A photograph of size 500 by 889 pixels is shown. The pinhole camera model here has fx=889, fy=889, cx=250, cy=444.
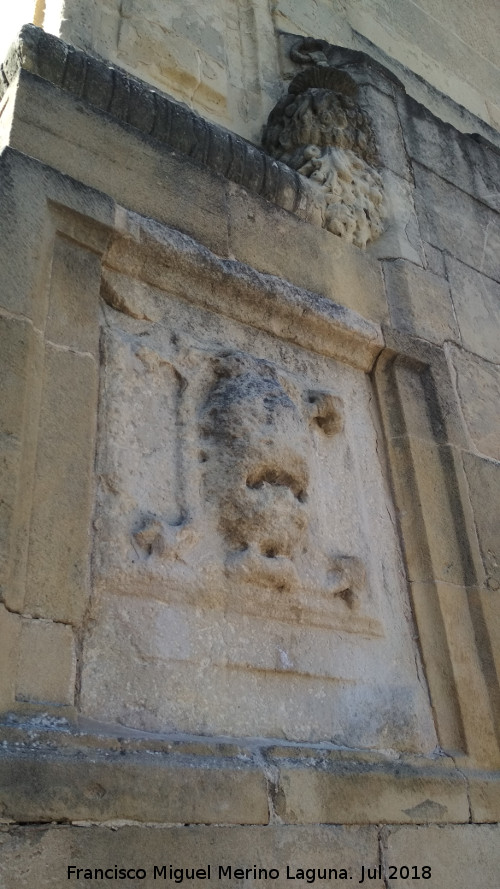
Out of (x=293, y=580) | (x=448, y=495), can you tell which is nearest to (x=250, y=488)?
(x=293, y=580)

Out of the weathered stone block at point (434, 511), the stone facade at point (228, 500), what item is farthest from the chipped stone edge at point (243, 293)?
the weathered stone block at point (434, 511)

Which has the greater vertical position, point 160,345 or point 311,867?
point 160,345

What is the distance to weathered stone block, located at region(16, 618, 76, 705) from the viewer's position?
1973 mm

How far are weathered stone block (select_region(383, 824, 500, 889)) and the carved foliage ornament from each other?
7.64ft

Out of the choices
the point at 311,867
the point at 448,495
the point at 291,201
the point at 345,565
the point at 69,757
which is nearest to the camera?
the point at 69,757

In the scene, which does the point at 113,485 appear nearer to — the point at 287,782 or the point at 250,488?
the point at 250,488

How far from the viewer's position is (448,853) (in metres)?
2.42

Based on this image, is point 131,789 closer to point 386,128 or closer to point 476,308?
point 476,308

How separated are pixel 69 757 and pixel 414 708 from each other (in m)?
1.26

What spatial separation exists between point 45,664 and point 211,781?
47cm

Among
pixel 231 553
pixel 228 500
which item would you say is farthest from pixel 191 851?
pixel 228 500

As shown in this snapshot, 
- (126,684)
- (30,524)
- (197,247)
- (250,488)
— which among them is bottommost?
(126,684)

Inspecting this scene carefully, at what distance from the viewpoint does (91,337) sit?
8.50 feet

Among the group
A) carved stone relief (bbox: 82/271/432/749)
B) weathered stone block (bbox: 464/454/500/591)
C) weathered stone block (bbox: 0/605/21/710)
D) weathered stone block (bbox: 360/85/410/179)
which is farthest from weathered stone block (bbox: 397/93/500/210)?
weathered stone block (bbox: 0/605/21/710)
